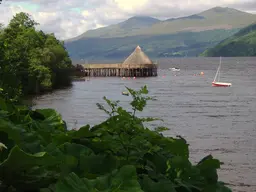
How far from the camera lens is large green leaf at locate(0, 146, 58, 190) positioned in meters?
1.89

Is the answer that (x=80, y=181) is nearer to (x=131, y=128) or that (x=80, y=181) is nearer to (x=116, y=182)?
(x=116, y=182)

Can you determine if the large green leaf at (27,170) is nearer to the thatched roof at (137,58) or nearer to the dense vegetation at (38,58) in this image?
the dense vegetation at (38,58)

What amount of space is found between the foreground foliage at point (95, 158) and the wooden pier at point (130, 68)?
105 meters

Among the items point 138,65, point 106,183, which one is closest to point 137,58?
point 138,65

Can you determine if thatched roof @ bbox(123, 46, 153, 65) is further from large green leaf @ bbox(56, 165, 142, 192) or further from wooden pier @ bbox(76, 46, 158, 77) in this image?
large green leaf @ bbox(56, 165, 142, 192)

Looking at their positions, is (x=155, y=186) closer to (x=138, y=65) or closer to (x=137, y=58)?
(x=138, y=65)

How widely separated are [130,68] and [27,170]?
10783 centimetres

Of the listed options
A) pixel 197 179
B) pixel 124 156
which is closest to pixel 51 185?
pixel 124 156

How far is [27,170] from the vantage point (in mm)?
2121

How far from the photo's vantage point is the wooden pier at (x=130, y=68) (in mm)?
108875

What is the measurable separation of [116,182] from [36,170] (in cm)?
39

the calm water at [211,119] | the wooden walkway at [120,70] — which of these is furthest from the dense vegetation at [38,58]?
the wooden walkway at [120,70]

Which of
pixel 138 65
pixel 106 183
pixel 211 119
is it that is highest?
pixel 106 183

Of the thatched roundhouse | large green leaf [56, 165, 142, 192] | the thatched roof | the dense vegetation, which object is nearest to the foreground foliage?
large green leaf [56, 165, 142, 192]
